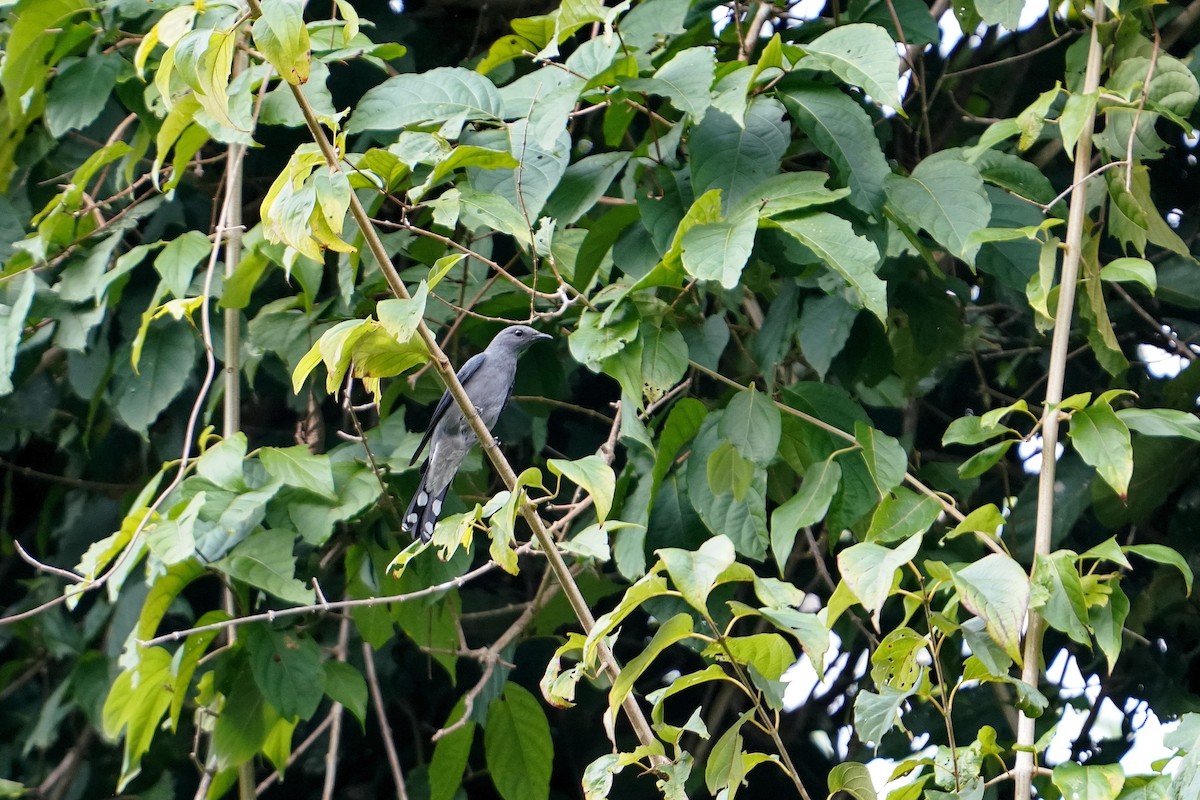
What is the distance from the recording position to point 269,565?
327cm

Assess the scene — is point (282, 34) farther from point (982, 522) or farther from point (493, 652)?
point (493, 652)

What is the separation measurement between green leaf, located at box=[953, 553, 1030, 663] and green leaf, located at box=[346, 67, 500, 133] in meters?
1.68

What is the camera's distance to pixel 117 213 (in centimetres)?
422

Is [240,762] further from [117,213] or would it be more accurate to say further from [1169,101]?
[1169,101]

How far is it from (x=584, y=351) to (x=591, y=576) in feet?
4.60

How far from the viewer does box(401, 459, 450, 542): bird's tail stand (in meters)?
3.71

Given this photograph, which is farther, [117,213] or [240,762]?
[117,213]

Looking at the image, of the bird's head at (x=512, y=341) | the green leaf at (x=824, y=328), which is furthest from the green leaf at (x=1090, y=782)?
the bird's head at (x=512, y=341)

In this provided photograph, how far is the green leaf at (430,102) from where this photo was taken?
3070 millimetres

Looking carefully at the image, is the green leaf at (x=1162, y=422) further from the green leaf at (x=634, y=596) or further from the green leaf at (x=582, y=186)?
Answer: the green leaf at (x=582, y=186)

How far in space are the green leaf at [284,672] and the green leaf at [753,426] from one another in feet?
4.35

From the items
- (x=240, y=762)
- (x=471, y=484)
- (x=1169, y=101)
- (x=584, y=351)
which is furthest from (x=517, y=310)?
(x=1169, y=101)

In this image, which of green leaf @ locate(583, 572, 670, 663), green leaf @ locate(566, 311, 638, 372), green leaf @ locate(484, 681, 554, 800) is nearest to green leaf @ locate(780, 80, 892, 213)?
green leaf @ locate(566, 311, 638, 372)

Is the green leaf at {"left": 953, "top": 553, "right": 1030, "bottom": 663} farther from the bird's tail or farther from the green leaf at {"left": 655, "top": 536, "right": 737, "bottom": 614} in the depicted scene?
the bird's tail
